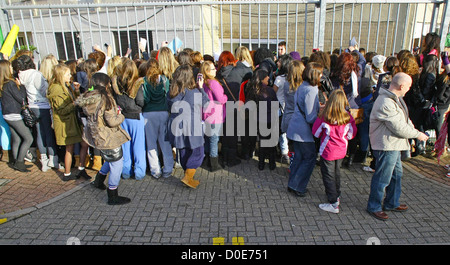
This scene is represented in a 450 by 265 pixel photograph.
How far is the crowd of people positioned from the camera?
388cm

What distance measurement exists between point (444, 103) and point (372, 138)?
2.40 metres

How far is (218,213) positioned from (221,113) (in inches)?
65.5

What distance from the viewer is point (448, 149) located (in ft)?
19.7

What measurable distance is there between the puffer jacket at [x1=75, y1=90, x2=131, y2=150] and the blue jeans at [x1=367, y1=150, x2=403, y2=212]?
3.31m

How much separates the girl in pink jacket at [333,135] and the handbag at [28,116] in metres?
4.47

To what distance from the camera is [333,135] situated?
380 cm

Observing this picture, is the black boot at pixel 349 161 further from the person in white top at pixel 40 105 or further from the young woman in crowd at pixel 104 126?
the person in white top at pixel 40 105

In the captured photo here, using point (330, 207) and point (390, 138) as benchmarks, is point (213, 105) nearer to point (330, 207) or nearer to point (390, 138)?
point (330, 207)

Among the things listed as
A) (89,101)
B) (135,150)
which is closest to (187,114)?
(135,150)

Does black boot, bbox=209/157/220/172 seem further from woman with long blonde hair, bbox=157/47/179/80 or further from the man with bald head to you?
the man with bald head

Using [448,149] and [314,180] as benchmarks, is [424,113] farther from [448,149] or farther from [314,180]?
[314,180]

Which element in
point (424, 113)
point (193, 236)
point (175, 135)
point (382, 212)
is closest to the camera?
point (193, 236)

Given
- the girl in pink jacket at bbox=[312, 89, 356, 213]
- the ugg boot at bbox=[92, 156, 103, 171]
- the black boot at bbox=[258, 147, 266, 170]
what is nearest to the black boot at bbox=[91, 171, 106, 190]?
the ugg boot at bbox=[92, 156, 103, 171]

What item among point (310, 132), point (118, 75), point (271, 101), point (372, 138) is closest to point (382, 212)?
point (372, 138)
